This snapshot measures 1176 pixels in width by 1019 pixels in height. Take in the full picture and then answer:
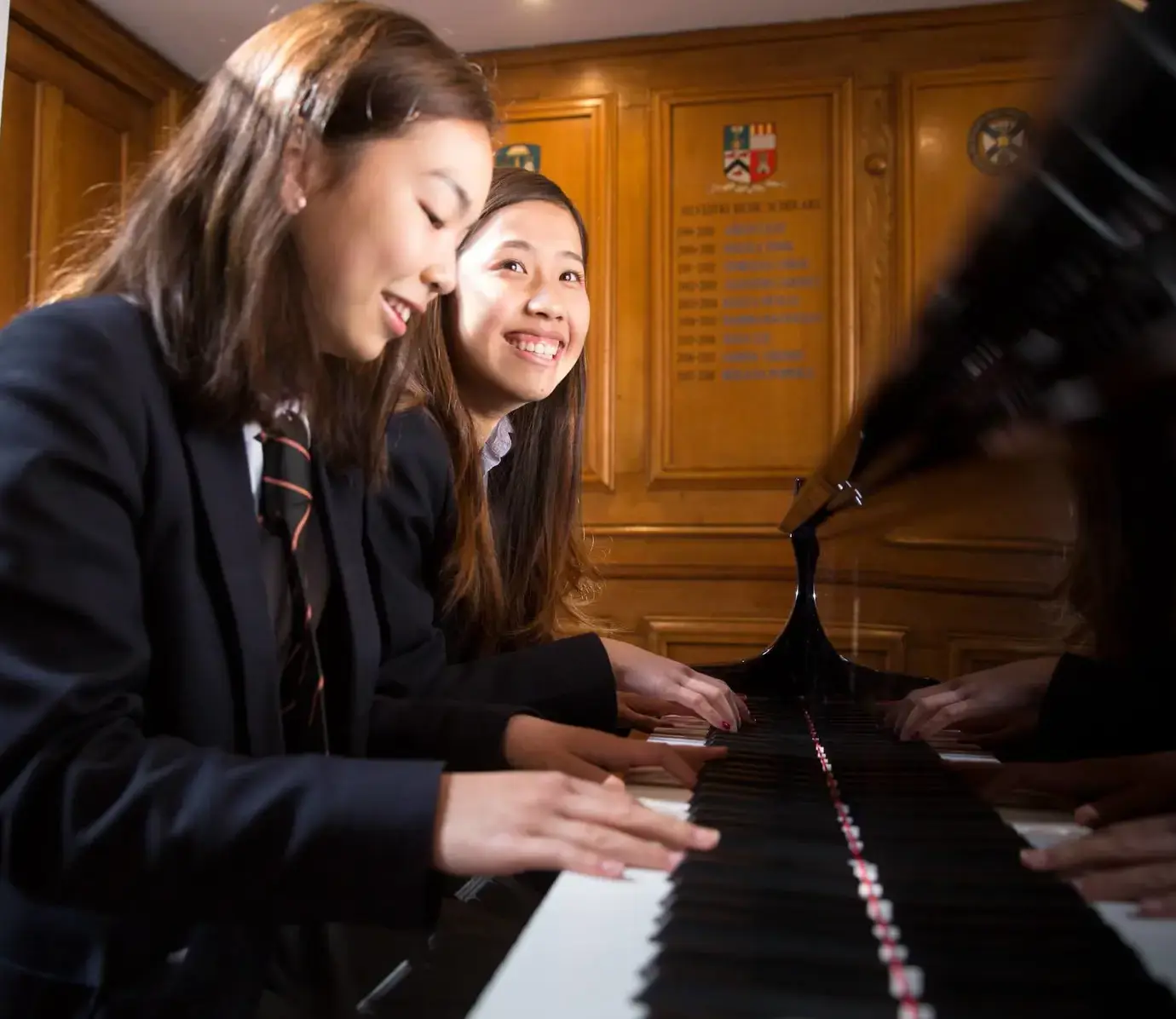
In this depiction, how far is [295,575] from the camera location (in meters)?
0.65

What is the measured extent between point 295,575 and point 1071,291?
488mm

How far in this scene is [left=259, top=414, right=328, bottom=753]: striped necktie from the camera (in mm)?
653

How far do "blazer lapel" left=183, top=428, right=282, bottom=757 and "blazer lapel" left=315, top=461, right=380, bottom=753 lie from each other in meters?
0.10

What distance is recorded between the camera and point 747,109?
2.81 m

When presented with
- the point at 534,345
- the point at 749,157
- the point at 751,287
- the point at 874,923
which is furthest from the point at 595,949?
the point at 749,157

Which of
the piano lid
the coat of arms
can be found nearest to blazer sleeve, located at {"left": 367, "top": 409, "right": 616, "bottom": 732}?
the piano lid

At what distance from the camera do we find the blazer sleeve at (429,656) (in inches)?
36.2

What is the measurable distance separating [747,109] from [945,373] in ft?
7.67

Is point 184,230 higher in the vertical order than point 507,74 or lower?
lower

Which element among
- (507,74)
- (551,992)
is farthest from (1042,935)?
(507,74)

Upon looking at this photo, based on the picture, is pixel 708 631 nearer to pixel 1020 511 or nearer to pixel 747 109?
pixel 747 109

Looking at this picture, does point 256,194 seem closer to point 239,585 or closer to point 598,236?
point 239,585

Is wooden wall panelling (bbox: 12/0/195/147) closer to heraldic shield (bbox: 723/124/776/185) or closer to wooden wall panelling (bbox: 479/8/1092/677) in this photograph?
wooden wall panelling (bbox: 479/8/1092/677)

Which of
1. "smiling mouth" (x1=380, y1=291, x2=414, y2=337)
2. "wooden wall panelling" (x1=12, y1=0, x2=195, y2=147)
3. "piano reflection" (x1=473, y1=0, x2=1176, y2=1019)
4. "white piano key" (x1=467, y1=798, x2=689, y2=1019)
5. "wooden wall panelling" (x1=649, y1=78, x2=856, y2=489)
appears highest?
"wooden wall panelling" (x1=12, y1=0, x2=195, y2=147)
